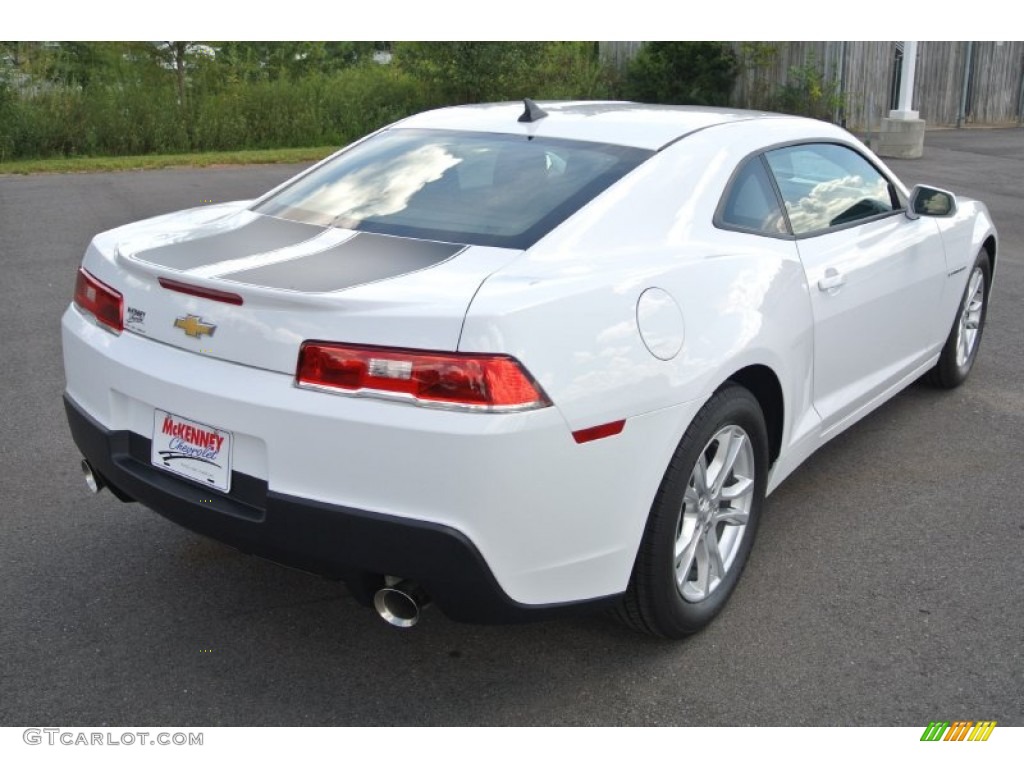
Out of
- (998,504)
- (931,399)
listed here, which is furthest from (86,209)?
(998,504)

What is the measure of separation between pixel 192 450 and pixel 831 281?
7.39 feet

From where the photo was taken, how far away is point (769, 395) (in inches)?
138

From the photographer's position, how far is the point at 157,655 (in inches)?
122

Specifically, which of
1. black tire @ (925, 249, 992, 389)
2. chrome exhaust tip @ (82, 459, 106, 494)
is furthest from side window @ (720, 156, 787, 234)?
chrome exhaust tip @ (82, 459, 106, 494)

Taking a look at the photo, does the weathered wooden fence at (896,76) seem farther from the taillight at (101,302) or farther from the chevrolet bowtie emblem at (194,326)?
the chevrolet bowtie emblem at (194,326)

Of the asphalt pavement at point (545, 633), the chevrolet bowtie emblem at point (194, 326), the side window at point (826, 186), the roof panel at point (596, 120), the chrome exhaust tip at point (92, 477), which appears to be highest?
the roof panel at point (596, 120)

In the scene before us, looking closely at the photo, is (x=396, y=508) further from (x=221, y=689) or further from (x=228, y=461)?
(x=221, y=689)

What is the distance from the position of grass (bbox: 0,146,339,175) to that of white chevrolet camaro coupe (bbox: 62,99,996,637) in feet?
44.2

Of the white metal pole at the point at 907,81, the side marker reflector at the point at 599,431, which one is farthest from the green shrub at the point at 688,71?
the side marker reflector at the point at 599,431

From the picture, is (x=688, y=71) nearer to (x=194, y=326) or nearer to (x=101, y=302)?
(x=101, y=302)

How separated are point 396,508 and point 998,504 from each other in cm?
279

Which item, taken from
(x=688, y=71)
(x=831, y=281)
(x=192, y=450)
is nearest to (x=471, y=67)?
(x=688, y=71)

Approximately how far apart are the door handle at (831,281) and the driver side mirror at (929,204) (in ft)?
3.16

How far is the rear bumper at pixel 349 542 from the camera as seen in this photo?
8.29ft
